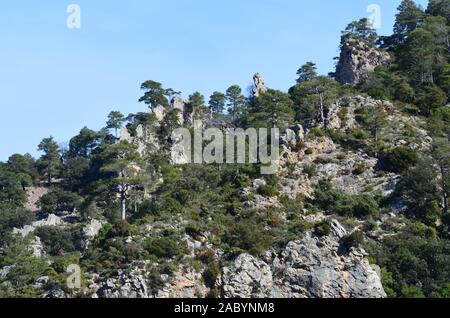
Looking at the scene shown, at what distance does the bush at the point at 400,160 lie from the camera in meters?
56.1

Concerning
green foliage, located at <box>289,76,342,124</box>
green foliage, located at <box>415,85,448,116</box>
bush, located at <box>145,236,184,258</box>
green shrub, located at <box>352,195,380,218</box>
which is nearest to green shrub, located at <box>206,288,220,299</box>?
bush, located at <box>145,236,184,258</box>

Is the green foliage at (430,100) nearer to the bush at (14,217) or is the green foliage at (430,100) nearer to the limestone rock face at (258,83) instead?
the limestone rock face at (258,83)

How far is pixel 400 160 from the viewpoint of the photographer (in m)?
56.5

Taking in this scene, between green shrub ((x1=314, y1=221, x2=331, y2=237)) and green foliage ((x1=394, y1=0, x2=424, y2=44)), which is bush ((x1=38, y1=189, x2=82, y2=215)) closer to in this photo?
green shrub ((x1=314, y1=221, x2=331, y2=237))

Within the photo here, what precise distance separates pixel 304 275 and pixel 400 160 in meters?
17.1

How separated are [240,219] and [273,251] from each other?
15.8ft

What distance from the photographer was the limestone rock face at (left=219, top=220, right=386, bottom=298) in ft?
142

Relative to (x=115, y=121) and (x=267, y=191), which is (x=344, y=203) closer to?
(x=267, y=191)

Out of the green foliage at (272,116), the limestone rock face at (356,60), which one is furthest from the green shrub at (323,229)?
the limestone rock face at (356,60)

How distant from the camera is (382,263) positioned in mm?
47000

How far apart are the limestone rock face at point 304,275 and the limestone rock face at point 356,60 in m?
42.0

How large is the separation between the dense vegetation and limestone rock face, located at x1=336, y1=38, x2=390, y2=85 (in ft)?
11.1

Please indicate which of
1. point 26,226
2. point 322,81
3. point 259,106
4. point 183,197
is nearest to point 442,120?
point 322,81

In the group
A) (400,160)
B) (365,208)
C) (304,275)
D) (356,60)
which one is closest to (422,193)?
(365,208)
